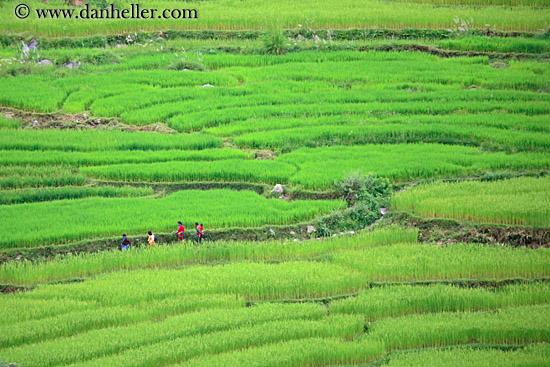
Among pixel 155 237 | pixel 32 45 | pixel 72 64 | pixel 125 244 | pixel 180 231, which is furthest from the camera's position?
pixel 32 45

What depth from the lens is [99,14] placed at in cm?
2208

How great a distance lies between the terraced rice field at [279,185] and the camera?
28.6ft

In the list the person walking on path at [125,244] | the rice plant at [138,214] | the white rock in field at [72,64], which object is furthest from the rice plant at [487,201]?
the white rock in field at [72,64]

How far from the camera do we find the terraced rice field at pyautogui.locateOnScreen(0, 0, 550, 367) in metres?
8.72

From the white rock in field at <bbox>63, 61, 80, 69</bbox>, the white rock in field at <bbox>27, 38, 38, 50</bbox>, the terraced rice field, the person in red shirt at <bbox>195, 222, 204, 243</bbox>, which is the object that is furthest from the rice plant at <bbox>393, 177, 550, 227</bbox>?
the white rock in field at <bbox>27, 38, 38, 50</bbox>

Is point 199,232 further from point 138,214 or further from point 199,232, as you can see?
point 138,214

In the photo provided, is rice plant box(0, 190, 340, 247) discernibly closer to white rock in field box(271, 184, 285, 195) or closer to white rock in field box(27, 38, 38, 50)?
white rock in field box(271, 184, 285, 195)

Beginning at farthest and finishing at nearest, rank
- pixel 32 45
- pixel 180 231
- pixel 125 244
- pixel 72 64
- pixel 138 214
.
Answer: pixel 32 45 → pixel 72 64 → pixel 138 214 → pixel 180 231 → pixel 125 244

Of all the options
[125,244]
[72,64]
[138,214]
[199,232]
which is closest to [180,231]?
[199,232]

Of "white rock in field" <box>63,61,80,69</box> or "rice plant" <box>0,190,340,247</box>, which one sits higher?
"white rock in field" <box>63,61,80,69</box>

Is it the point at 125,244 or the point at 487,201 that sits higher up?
the point at 487,201

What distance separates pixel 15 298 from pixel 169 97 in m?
8.50

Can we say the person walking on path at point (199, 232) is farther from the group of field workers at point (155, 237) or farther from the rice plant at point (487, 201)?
the rice plant at point (487, 201)

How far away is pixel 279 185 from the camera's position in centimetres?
1311
